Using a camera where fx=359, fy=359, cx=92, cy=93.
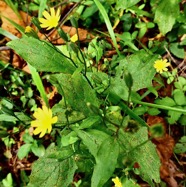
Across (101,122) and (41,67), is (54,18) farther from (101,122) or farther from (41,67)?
(101,122)

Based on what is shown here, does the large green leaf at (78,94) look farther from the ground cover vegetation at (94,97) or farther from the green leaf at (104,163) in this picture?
the green leaf at (104,163)

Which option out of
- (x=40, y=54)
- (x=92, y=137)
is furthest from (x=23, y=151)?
(x=92, y=137)

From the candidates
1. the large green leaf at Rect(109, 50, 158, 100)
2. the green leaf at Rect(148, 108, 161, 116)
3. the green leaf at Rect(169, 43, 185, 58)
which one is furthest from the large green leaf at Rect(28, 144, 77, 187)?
the green leaf at Rect(169, 43, 185, 58)

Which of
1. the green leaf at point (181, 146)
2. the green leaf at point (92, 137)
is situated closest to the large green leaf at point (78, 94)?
the green leaf at point (92, 137)

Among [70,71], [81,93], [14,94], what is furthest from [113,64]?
[14,94]

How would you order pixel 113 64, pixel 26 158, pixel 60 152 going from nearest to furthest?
pixel 60 152
pixel 113 64
pixel 26 158

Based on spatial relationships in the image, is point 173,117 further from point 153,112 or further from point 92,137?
point 92,137
